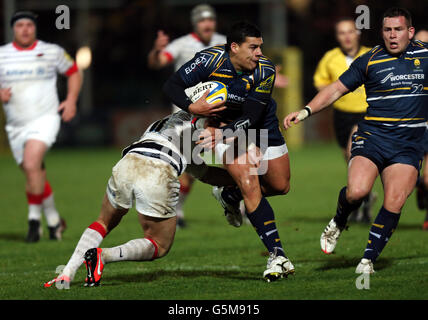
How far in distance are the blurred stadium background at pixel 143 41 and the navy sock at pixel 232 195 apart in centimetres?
1689

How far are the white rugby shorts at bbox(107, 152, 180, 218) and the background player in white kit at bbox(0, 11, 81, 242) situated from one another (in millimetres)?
3357

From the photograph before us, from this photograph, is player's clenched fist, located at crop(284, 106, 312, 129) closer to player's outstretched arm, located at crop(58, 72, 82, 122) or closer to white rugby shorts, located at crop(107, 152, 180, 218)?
white rugby shorts, located at crop(107, 152, 180, 218)

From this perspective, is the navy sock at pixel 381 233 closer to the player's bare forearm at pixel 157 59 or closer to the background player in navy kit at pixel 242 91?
the background player in navy kit at pixel 242 91

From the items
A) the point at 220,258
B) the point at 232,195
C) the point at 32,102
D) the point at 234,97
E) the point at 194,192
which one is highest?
the point at 234,97

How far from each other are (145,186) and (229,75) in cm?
130

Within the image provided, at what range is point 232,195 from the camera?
754 centimetres

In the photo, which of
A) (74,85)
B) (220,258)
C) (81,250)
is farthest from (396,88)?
(74,85)

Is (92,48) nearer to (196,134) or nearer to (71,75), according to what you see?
(71,75)

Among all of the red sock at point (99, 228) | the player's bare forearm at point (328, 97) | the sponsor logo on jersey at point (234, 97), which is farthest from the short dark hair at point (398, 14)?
the red sock at point (99, 228)

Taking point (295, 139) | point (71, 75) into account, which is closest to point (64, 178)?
point (71, 75)

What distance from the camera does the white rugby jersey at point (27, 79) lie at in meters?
9.40

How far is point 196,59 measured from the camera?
6746 millimetres

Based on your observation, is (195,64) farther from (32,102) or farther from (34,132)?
(32,102)
